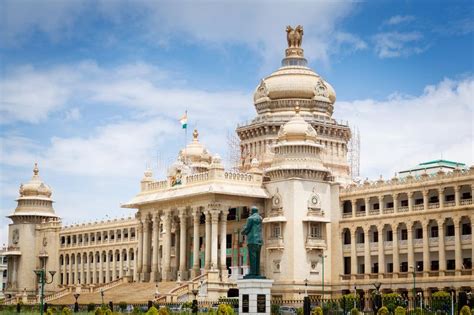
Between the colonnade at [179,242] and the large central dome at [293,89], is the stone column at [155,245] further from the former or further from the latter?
the large central dome at [293,89]

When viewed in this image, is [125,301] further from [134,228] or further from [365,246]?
[134,228]

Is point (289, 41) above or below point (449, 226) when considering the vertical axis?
above

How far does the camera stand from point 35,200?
399 feet

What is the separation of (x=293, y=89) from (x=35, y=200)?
139ft

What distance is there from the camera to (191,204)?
8544 cm

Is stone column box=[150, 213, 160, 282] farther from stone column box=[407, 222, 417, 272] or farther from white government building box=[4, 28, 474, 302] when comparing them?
stone column box=[407, 222, 417, 272]

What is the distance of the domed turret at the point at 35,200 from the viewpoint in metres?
121

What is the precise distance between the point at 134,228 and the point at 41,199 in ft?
53.2

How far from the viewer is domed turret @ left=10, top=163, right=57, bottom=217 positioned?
121375 millimetres

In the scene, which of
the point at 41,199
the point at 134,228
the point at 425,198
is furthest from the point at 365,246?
the point at 41,199

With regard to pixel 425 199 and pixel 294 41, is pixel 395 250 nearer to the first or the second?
pixel 425 199

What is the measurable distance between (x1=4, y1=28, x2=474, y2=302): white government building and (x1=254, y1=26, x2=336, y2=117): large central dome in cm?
12

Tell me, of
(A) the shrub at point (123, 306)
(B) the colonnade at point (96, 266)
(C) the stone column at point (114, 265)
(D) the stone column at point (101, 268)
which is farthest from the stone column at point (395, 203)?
(D) the stone column at point (101, 268)

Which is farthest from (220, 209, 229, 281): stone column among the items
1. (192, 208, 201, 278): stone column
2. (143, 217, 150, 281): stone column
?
(143, 217, 150, 281): stone column
